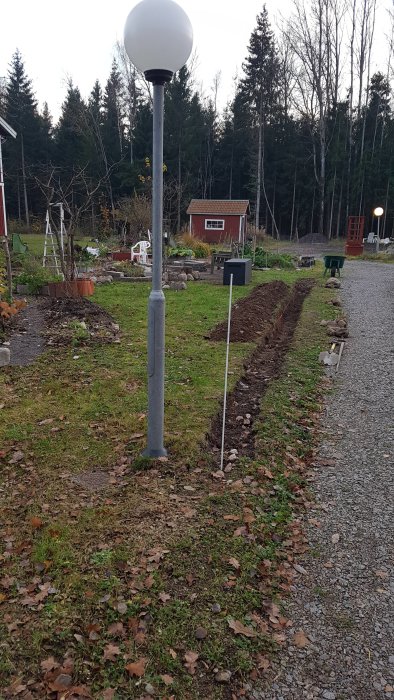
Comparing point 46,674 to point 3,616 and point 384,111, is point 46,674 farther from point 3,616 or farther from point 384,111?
point 384,111

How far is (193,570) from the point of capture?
2.86 metres

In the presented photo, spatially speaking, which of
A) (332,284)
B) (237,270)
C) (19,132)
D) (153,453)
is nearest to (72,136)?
(19,132)

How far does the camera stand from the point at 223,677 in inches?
87.1

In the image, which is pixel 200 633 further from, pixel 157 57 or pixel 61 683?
pixel 157 57

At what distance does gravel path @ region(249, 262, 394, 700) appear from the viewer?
2.24 meters

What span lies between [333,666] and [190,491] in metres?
1.62

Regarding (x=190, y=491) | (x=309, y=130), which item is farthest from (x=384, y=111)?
(x=190, y=491)

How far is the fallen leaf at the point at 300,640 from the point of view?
7.89ft

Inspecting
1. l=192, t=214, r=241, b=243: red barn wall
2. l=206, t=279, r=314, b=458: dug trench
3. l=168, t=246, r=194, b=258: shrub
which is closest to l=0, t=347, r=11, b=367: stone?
l=206, t=279, r=314, b=458: dug trench

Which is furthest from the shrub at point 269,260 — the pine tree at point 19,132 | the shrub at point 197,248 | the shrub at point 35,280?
the pine tree at point 19,132

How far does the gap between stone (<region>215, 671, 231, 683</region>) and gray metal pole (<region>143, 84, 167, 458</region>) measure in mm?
2015

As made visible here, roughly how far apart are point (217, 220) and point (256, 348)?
994 inches

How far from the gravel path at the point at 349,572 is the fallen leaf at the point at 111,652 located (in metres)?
0.66

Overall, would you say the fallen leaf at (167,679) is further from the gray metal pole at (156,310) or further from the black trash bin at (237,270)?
the black trash bin at (237,270)
